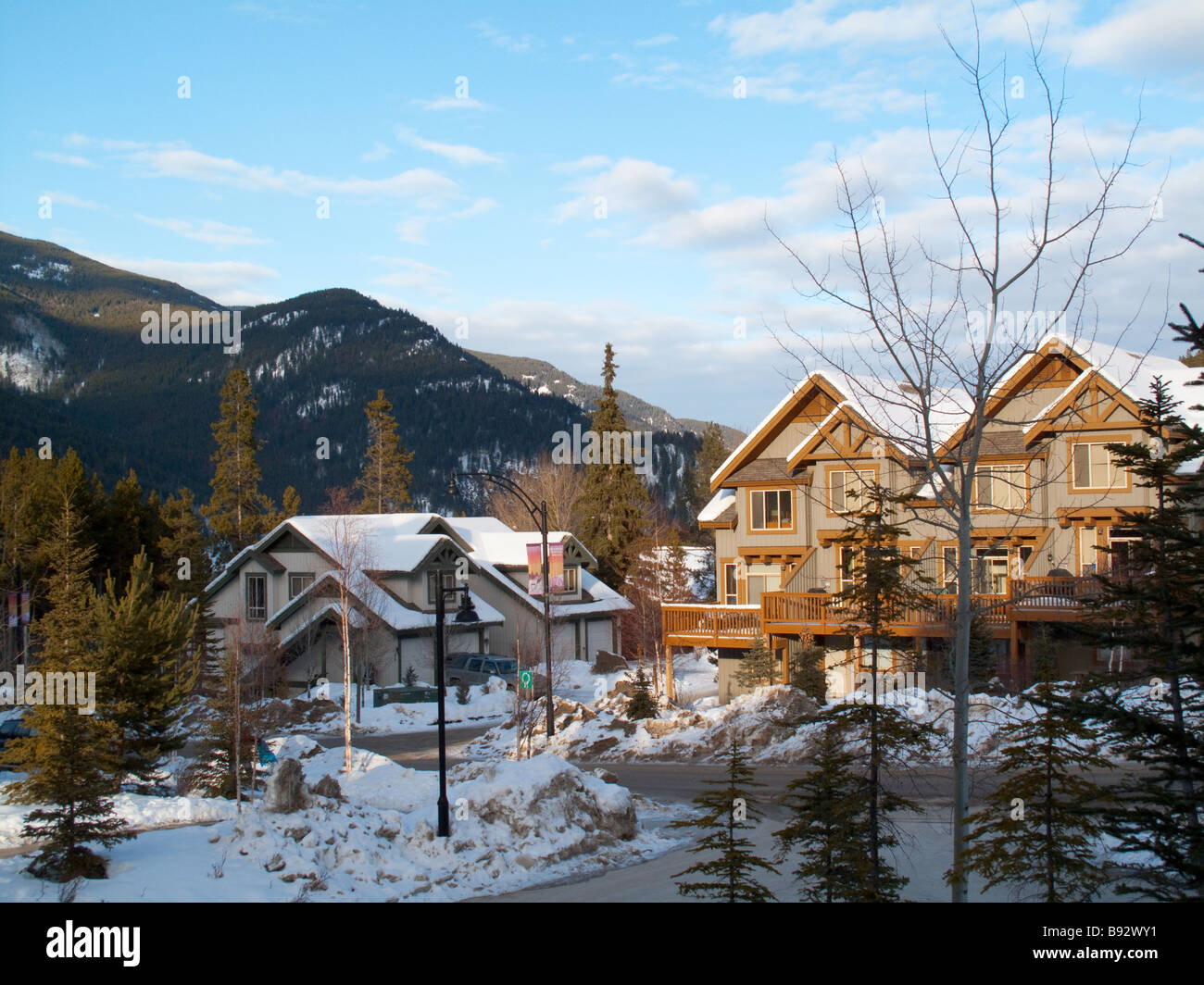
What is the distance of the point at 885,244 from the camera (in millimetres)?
9211

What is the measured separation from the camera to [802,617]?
31.7 meters

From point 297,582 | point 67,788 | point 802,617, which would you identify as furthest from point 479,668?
point 67,788

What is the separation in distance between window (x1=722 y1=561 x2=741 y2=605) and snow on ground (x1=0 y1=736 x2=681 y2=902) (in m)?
18.1

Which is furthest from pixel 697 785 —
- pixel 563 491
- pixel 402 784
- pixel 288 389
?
pixel 288 389

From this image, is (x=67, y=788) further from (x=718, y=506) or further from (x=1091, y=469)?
(x=1091, y=469)

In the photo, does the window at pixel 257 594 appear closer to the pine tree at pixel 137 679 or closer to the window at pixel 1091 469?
the pine tree at pixel 137 679

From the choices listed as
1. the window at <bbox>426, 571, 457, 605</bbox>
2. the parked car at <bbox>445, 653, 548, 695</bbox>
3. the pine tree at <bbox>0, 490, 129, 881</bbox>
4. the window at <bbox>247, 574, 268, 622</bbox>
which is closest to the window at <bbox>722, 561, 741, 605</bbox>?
the parked car at <bbox>445, 653, 548, 695</bbox>

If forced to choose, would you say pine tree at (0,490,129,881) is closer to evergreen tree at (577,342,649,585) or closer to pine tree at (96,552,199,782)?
pine tree at (96,552,199,782)

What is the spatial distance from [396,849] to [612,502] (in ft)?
145

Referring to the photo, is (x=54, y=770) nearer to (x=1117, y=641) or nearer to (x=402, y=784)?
(x=402, y=784)

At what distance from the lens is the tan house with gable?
27859 mm

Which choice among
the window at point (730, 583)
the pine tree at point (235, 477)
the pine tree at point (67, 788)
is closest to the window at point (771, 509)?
the window at point (730, 583)

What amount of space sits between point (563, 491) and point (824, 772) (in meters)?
61.8
